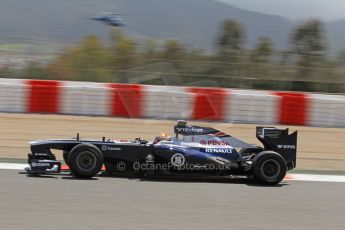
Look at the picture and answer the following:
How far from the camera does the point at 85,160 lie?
7516 millimetres

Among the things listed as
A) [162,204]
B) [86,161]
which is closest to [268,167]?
[162,204]

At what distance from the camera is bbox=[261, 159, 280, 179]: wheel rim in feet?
25.2

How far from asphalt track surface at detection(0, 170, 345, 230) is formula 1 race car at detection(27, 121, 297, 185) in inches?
6.1

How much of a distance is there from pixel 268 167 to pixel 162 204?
6.39ft

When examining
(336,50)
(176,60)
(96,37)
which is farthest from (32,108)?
(336,50)

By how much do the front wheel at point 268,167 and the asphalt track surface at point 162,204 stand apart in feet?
0.46

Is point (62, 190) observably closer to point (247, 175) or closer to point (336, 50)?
point (247, 175)

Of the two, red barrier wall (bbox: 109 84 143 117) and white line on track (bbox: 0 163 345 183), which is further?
red barrier wall (bbox: 109 84 143 117)

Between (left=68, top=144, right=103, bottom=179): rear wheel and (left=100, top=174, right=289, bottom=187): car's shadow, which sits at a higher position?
→ (left=68, top=144, right=103, bottom=179): rear wheel

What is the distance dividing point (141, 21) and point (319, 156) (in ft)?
152

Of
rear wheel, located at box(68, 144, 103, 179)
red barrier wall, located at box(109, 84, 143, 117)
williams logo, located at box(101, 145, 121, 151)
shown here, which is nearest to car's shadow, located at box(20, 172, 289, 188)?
rear wheel, located at box(68, 144, 103, 179)

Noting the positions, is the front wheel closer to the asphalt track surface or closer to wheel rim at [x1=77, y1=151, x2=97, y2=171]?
the asphalt track surface

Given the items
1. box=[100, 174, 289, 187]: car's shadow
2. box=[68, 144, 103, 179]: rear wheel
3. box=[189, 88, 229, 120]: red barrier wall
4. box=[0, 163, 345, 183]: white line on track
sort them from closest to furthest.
A: box=[68, 144, 103, 179]: rear wheel < box=[100, 174, 289, 187]: car's shadow < box=[0, 163, 345, 183]: white line on track < box=[189, 88, 229, 120]: red barrier wall

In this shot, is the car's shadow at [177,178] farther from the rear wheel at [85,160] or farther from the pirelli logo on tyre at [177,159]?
the pirelli logo on tyre at [177,159]
